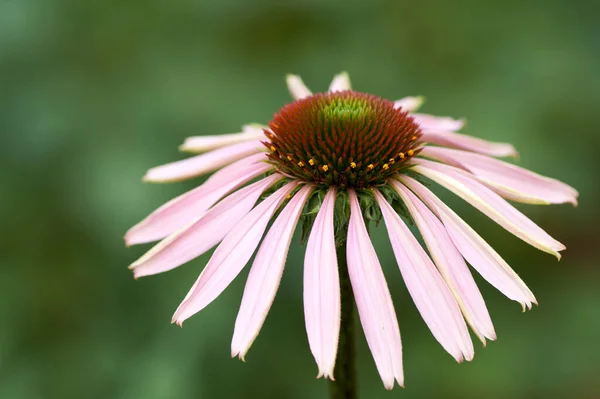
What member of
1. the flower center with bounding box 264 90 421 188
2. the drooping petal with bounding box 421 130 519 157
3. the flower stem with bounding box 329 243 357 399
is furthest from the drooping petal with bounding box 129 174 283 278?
the drooping petal with bounding box 421 130 519 157

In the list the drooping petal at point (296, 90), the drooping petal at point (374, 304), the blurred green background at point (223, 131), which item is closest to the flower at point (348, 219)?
the drooping petal at point (374, 304)

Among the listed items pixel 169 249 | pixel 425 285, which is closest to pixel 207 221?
pixel 169 249

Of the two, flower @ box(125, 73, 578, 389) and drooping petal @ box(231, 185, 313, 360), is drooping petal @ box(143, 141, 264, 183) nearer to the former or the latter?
flower @ box(125, 73, 578, 389)

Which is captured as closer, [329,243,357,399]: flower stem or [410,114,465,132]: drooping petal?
[329,243,357,399]: flower stem

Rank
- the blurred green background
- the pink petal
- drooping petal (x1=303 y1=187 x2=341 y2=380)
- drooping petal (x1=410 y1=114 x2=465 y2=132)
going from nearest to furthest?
drooping petal (x1=303 y1=187 x2=341 y2=380) < the pink petal < drooping petal (x1=410 y1=114 x2=465 y2=132) < the blurred green background

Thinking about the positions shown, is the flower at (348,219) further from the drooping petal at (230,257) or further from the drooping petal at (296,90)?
the drooping petal at (296,90)

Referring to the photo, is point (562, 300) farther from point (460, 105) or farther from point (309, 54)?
point (309, 54)

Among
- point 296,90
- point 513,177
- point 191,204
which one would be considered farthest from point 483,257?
point 296,90

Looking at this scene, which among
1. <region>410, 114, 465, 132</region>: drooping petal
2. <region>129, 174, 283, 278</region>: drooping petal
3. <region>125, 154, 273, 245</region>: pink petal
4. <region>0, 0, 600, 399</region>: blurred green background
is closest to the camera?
<region>129, 174, 283, 278</region>: drooping petal
